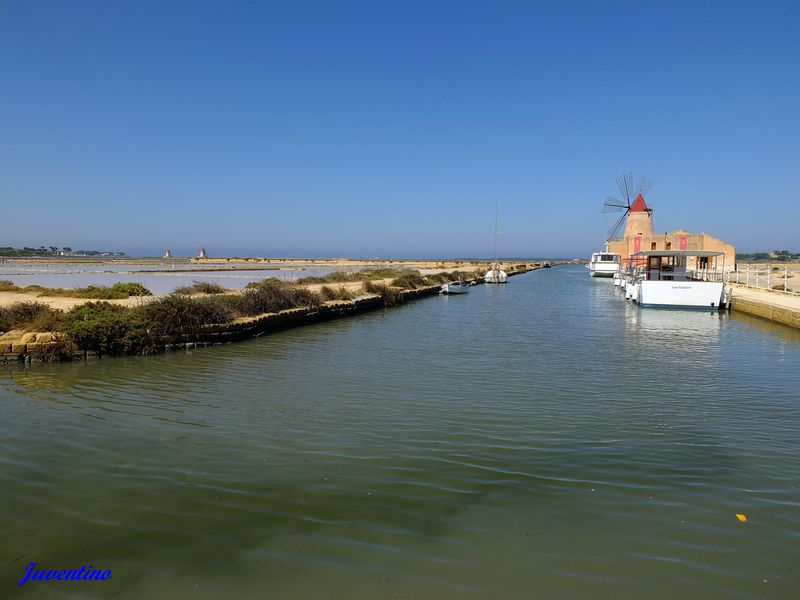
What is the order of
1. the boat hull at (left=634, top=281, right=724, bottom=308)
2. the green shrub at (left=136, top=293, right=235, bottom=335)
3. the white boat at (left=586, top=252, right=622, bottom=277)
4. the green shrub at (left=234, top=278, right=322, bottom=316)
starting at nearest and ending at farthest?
the green shrub at (left=136, top=293, right=235, bottom=335), the green shrub at (left=234, top=278, right=322, bottom=316), the boat hull at (left=634, top=281, right=724, bottom=308), the white boat at (left=586, top=252, right=622, bottom=277)

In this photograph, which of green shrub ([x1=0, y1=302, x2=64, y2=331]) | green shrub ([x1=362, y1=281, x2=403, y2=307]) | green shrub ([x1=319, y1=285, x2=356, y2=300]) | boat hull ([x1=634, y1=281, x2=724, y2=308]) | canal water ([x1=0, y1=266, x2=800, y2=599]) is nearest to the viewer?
canal water ([x1=0, y1=266, x2=800, y2=599])

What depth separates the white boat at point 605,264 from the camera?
190ft

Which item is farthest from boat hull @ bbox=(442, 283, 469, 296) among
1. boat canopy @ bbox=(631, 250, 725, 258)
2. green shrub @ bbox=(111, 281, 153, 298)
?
green shrub @ bbox=(111, 281, 153, 298)

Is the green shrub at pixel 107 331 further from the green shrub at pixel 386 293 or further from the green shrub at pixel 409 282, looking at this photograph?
the green shrub at pixel 409 282

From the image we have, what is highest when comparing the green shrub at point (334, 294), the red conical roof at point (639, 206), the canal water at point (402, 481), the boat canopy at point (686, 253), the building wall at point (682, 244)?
the red conical roof at point (639, 206)

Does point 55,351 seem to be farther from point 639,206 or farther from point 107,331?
point 639,206

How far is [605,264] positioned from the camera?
192ft

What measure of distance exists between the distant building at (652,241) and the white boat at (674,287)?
16.4m

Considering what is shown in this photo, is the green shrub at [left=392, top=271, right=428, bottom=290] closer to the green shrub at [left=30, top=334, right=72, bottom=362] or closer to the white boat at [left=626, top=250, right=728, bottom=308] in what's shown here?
the white boat at [left=626, top=250, right=728, bottom=308]

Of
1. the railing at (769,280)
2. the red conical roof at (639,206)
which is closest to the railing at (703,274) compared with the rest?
the railing at (769,280)

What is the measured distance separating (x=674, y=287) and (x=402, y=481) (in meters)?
22.4

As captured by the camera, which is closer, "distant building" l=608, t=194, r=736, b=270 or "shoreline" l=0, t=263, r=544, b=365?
"shoreline" l=0, t=263, r=544, b=365

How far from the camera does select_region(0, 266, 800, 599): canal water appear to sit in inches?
141

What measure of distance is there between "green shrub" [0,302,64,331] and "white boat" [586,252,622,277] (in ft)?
179
